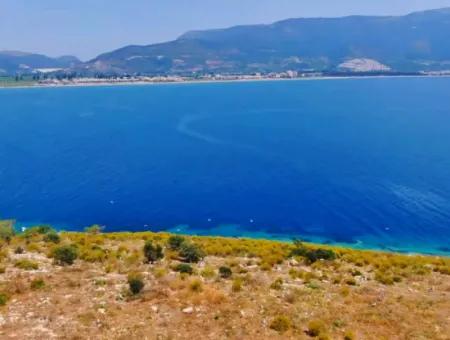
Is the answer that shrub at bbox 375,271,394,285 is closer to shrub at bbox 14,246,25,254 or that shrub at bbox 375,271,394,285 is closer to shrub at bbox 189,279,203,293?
shrub at bbox 189,279,203,293

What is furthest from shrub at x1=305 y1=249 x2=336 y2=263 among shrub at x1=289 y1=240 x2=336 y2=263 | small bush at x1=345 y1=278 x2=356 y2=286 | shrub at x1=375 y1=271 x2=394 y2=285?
small bush at x1=345 y1=278 x2=356 y2=286

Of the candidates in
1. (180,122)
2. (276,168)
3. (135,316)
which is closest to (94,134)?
(180,122)

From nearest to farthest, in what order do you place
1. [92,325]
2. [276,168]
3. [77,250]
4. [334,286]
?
1. [92,325]
2. [334,286]
3. [77,250]
4. [276,168]

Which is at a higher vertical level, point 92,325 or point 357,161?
point 92,325

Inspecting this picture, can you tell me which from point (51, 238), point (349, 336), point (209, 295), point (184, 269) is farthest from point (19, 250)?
point (349, 336)

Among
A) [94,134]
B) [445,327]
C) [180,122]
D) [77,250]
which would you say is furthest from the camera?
[180,122]

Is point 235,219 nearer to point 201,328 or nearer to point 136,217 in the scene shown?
point 136,217

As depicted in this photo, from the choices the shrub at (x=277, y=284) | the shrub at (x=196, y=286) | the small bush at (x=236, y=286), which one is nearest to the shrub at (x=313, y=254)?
the shrub at (x=277, y=284)
